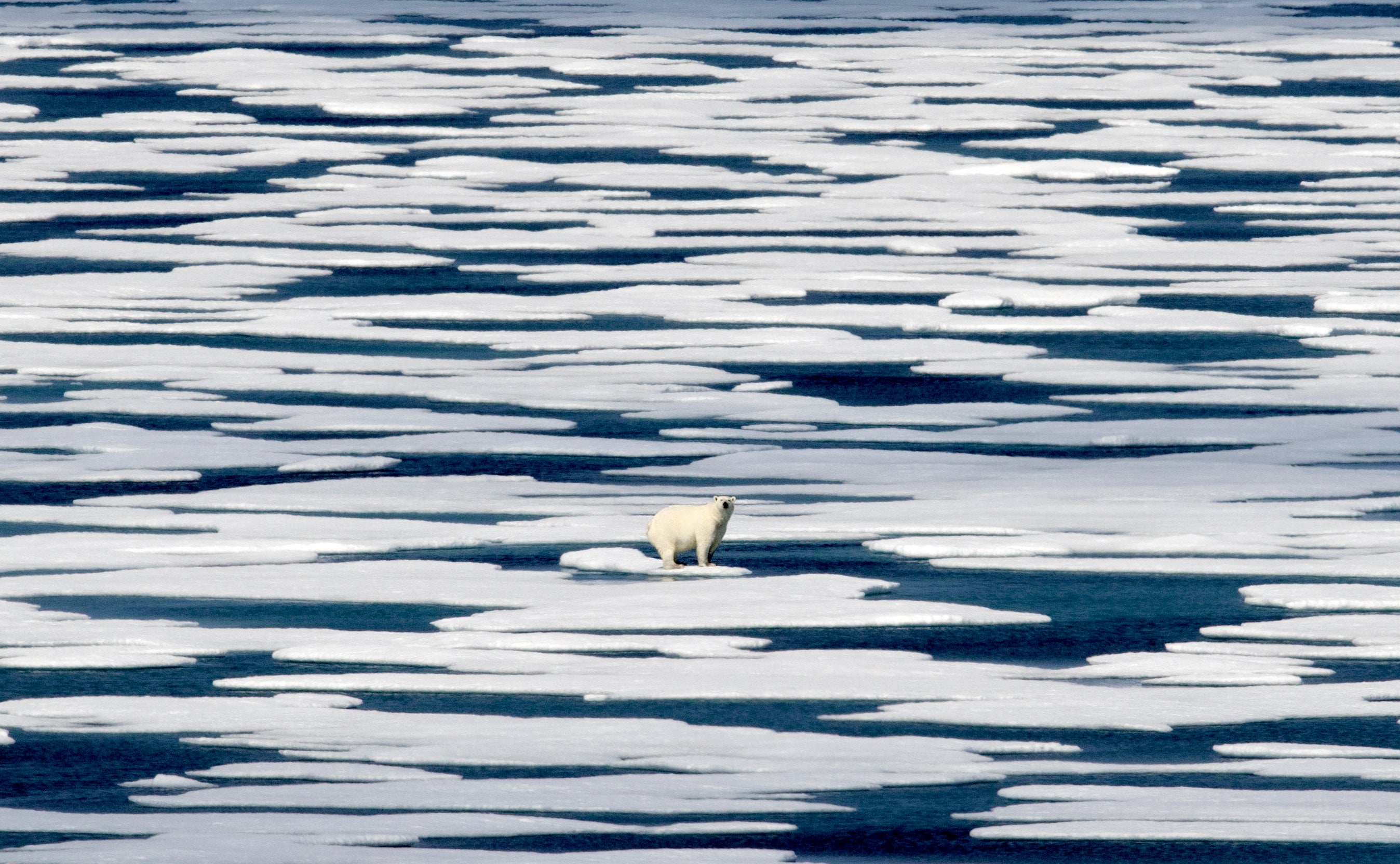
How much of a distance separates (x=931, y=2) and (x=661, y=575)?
13863 millimetres

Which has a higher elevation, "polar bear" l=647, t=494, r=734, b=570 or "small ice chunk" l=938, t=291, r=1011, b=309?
"small ice chunk" l=938, t=291, r=1011, b=309

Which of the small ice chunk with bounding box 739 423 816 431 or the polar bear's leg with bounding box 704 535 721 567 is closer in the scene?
the polar bear's leg with bounding box 704 535 721 567

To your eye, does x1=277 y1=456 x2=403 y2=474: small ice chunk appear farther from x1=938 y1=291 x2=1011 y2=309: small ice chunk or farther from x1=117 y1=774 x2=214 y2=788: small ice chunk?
x1=938 y1=291 x2=1011 y2=309: small ice chunk

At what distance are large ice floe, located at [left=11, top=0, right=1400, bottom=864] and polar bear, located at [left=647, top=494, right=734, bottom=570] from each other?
1.5 inches

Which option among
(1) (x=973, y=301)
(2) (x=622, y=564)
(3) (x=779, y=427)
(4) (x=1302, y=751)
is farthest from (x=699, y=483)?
(1) (x=973, y=301)

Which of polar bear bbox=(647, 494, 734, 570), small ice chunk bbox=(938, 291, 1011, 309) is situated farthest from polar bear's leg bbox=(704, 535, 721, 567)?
small ice chunk bbox=(938, 291, 1011, 309)

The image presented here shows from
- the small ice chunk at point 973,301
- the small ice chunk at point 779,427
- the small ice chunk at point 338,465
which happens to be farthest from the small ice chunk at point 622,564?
the small ice chunk at point 973,301

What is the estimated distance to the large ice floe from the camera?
3244 mm

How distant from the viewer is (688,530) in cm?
431

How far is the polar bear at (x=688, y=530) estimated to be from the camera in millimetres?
4293

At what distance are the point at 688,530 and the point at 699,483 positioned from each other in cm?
85

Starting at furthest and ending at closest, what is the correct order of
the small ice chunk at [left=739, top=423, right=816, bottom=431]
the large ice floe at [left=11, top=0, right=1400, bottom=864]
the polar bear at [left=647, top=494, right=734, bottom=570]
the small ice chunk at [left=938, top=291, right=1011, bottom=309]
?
the small ice chunk at [left=938, top=291, right=1011, bottom=309] < the small ice chunk at [left=739, top=423, right=816, bottom=431] < the polar bear at [left=647, top=494, right=734, bottom=570] < the large ice floe at [left=11, top=0, right=1400, bottom=864]

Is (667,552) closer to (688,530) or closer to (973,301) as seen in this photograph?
(688,530)

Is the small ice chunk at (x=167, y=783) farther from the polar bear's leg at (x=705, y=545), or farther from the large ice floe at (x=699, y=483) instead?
the polar bear's leg at (x=705, y=545)
